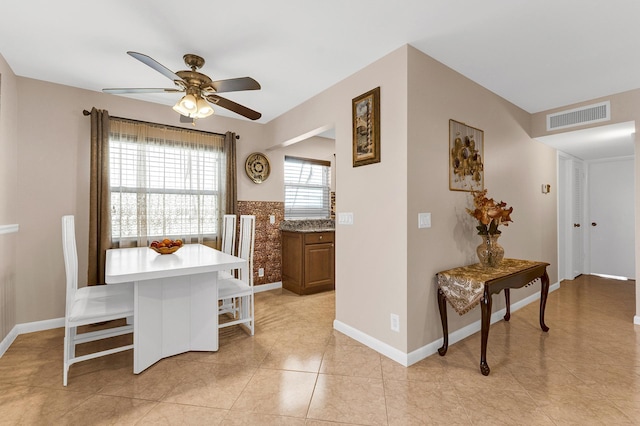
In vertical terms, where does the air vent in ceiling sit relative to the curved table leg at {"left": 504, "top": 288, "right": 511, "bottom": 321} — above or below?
above

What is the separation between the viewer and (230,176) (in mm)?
3963

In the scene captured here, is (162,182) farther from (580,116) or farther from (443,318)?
(580,116)

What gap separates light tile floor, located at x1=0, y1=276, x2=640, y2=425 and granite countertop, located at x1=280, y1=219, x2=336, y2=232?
170 cm

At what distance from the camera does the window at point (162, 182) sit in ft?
10.8

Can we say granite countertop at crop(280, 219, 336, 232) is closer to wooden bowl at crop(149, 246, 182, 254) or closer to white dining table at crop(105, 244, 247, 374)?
wooden bowl at crop(149, 246, 182, 254)

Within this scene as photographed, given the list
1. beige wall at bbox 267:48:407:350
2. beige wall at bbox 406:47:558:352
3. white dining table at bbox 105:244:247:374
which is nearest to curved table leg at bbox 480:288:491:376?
beige wall at bbox 406:47:558:352

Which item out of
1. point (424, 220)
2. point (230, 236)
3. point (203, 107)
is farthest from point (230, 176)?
point (424, 220)

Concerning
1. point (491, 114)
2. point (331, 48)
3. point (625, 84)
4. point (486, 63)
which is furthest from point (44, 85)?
point (625, 84)

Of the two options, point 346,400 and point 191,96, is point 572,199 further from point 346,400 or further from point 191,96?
point 191,96

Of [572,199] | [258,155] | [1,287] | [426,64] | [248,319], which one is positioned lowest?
[248,319]

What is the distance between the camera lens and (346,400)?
186cm

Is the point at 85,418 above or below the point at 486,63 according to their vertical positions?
below

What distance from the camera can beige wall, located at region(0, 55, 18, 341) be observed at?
2.50m

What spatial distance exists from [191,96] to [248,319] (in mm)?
1965
